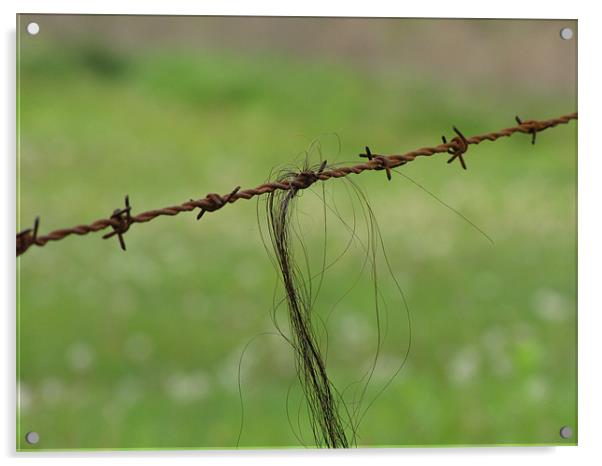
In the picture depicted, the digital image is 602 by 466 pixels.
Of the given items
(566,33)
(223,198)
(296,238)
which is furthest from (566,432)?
(223,198)

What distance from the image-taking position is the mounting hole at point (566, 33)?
154 centimetres

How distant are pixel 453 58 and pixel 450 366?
20.8 inches

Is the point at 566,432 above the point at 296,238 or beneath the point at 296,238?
beneath

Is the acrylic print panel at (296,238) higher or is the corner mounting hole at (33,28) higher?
the corner mounting hole at (33,28)

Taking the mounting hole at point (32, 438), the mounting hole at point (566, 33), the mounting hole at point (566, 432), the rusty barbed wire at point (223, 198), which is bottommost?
the mounting hole at point (566, 432)

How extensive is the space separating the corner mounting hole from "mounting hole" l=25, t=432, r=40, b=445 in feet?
2.04

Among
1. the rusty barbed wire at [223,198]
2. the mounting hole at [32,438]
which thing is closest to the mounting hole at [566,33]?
the rusty barbed wire at [223,198]

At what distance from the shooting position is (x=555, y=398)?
1559 millimetres

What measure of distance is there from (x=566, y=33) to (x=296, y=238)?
0.56 meters

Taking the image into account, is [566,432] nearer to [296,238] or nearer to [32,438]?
[296,238]

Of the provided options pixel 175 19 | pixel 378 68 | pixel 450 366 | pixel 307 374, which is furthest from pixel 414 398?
pixel 175 19

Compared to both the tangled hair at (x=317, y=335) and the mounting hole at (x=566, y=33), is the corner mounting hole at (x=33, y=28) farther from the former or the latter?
the mounting hole at (x=566, y=33)

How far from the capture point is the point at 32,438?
1465mm

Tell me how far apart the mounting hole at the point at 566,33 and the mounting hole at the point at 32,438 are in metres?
1.05
